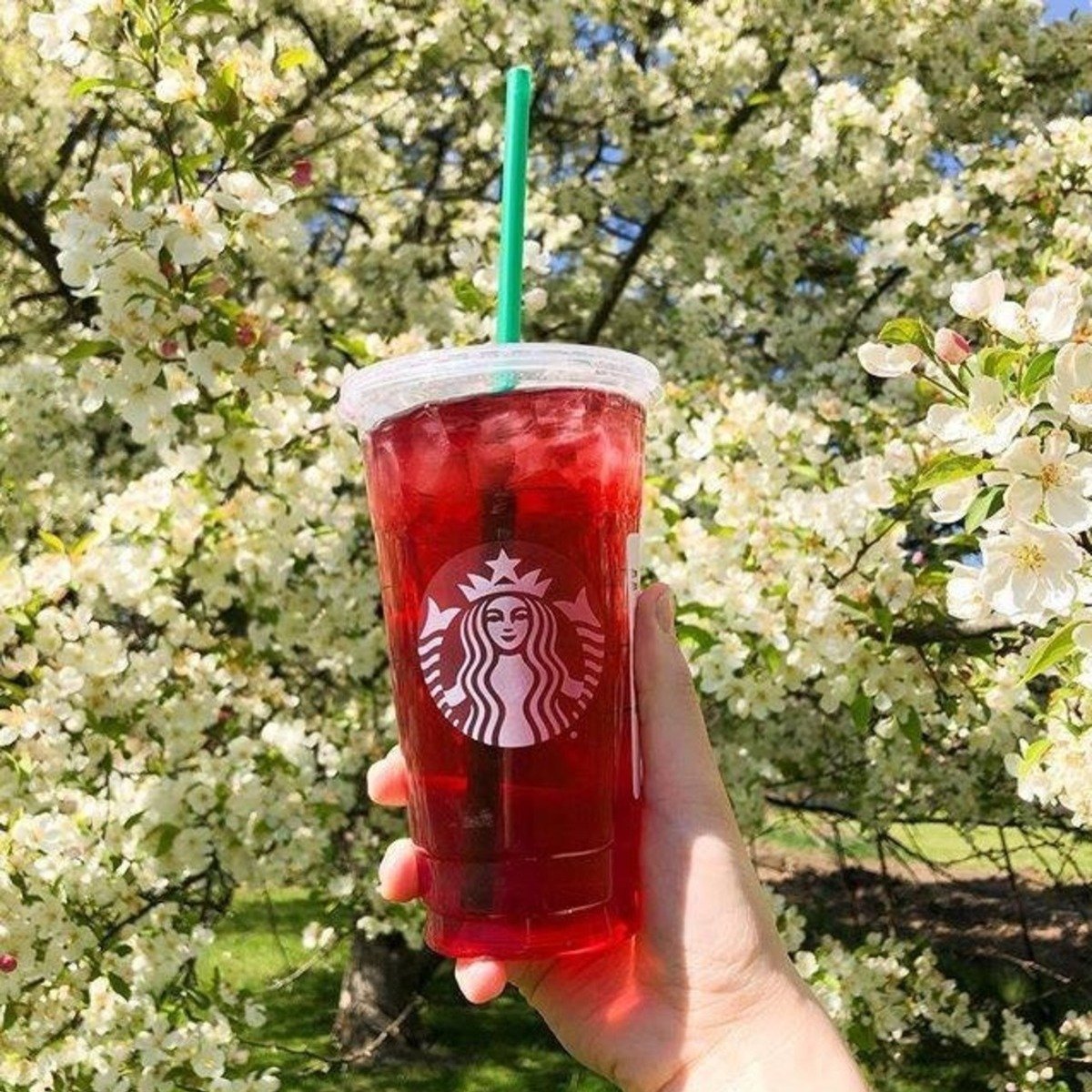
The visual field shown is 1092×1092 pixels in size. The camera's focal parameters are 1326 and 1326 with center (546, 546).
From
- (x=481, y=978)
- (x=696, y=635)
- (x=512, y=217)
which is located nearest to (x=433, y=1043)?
(x=696, y=635)

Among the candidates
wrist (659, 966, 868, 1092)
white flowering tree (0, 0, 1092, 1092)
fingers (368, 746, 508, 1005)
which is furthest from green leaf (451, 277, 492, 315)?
wrist (659, 966, 868, 1092)

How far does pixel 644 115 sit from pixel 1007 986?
17.0 feet

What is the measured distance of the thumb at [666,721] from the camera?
6.01ft

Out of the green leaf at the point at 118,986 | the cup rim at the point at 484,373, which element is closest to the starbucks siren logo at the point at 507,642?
the cup rim at the point at 484,373

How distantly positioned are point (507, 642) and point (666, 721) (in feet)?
1.18

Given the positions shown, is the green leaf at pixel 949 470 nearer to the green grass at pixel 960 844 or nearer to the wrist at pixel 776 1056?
the wrist at pixel 776 1056

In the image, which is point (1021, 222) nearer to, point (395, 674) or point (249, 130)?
point (249, 130)

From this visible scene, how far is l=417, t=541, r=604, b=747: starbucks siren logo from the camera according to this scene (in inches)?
62.2

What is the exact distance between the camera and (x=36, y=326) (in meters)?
6.60

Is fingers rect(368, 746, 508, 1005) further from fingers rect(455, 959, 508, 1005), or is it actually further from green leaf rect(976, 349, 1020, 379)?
green leaf rect(976, 349, 1020, 379)

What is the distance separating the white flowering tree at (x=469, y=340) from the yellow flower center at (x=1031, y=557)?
0.04 feet

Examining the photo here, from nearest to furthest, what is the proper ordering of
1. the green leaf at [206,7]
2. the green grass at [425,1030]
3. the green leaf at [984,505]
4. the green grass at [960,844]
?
the green leaf at [984,505] → the green leaf at [206,7] → the green grass at [960,844] → the green grass at [425,1030]

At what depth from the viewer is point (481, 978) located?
1.73m

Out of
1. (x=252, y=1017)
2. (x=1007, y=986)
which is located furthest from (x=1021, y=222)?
(x=1007, y=986)
